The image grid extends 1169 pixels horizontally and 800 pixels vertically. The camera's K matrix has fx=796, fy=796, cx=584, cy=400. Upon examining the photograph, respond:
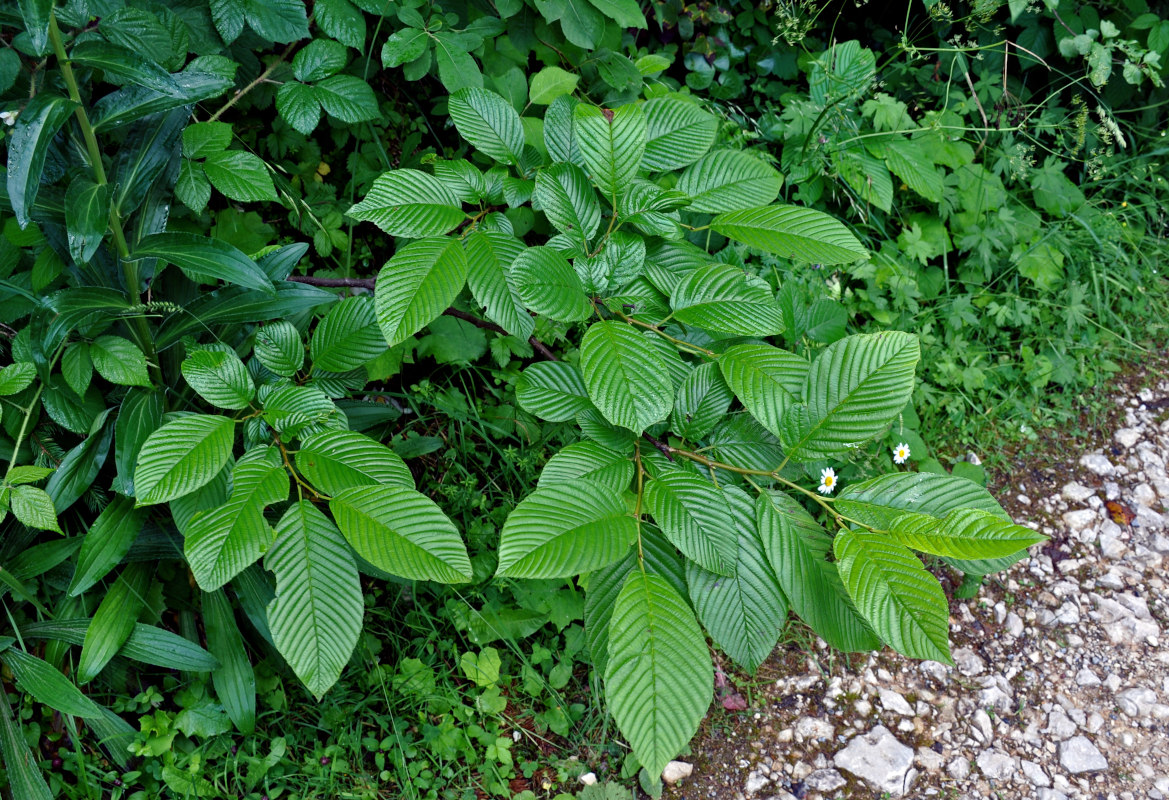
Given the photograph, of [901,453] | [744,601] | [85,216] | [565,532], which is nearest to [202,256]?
[85,216]

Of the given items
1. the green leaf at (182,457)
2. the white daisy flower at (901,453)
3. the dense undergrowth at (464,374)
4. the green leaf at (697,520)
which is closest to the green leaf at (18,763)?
the dense undergrowth at (464,374)

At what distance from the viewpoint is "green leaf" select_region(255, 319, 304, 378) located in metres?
1.53

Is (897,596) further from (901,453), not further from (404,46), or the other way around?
(404,46)

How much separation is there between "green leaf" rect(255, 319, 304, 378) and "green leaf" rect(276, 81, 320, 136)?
1.85 ft

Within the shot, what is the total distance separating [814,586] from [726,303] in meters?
0.48

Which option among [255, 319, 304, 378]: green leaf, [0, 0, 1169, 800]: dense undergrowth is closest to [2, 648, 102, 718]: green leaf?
[0, 0, 1169, 800]: dense undergrowth

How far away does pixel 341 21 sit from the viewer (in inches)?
73.4

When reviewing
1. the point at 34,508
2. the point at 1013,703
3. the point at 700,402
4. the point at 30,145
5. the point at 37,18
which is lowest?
the point at 1013,703

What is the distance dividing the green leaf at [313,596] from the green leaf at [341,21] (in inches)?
46.7

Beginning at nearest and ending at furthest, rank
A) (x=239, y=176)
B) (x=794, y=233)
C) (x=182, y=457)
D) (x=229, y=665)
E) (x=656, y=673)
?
(x=656, y=673), (x=182, y=457), (x=794, y=233), (x=239, y=176), (x=229, y=665)

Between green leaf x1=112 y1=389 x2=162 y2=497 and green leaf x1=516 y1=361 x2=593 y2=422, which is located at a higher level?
green leaf x1=516 y1=361 x2=593 y2=422

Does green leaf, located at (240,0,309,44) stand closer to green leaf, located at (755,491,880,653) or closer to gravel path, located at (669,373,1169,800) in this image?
green leaf, located at (755,491,880,653)

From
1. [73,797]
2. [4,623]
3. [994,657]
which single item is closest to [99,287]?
[4,623]

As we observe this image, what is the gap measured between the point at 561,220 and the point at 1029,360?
225 cm
